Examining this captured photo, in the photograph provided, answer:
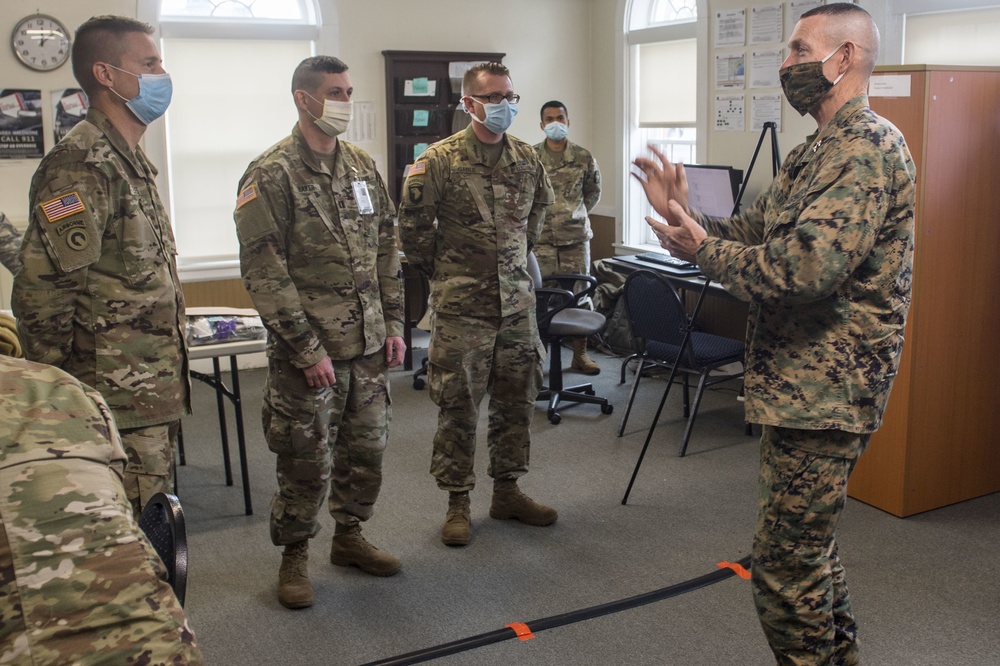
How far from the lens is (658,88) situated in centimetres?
632

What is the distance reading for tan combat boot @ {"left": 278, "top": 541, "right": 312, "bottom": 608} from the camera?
2.79 metres

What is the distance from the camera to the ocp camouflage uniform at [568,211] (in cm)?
570

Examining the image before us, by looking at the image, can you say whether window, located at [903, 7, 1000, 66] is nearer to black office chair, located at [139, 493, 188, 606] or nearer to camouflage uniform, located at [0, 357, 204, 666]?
black office chair, located at [139, 493, 188, 606]

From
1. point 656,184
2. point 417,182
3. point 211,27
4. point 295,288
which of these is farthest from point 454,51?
point 656,184

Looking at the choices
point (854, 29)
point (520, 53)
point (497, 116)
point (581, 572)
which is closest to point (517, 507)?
point (581, 572)

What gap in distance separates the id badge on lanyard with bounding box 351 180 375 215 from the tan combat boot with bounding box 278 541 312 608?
1.06 m

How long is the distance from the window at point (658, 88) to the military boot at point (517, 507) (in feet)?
9.41

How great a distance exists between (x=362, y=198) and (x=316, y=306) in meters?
0.36

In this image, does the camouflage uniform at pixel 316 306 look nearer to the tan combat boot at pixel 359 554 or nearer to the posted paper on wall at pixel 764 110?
the tan combat boot at pixel 359 554

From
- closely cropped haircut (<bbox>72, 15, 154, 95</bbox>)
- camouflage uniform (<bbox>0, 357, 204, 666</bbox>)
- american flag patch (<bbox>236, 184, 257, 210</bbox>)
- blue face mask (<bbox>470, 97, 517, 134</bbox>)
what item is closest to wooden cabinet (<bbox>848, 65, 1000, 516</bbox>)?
blue face mask (<bbox>470, 97, 517, 134</bbox>)

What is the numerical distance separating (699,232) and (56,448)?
4.67 feet

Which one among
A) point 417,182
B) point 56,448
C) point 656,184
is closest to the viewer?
point 56,448

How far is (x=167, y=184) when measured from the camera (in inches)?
224

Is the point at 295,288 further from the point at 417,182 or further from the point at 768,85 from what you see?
the point at 768,85
